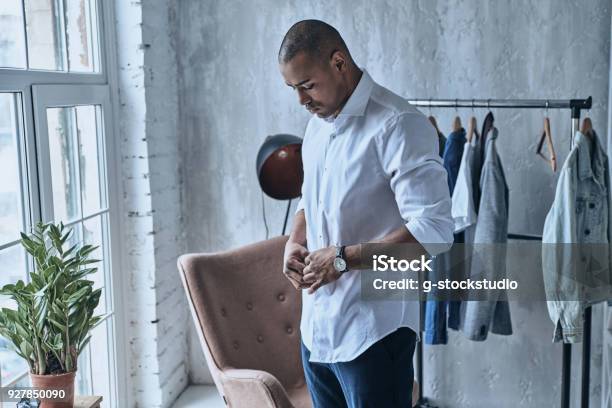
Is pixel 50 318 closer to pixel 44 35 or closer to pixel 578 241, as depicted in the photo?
pixel 44 35

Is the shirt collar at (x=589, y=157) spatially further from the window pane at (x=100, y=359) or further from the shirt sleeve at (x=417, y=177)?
the window pane at (x=100, y=359)

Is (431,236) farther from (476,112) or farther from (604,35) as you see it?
(604,35)

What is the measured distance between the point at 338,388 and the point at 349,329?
20 cm

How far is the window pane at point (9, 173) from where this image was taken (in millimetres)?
2260

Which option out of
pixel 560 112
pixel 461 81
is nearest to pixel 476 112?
pixel 461 81

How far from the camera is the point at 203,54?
11.2ft

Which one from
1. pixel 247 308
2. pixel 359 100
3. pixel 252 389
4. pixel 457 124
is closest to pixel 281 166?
pixel 247 308

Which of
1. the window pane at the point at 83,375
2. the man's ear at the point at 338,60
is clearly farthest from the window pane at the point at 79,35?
the man's ear at the point at 338,60

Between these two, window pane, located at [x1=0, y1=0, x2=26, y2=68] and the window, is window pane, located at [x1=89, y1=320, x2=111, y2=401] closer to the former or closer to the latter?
the window

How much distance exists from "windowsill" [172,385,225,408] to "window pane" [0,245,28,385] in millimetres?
1187

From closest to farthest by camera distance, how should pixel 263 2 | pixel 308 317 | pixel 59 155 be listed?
pixel 308 317 → pixel 59 155 → pixel 263 2

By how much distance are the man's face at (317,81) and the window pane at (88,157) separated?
4.13 feet

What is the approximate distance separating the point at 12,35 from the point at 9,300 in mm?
807

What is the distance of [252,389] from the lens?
238 cm
